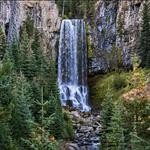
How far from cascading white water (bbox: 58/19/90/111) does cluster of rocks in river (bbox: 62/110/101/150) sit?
291 inches

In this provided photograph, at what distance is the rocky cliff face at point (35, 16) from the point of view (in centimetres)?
7071

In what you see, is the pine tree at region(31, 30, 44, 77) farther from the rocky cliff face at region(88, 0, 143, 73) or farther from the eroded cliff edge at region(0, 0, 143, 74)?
the rocky cliff face at region(88, 0, 143, 73)

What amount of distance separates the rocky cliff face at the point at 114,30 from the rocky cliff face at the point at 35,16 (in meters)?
6.71

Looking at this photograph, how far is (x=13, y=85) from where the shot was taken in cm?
4334

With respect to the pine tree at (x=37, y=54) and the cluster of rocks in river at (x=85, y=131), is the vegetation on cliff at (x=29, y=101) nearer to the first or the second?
the pine tree at (x=37, y=54)

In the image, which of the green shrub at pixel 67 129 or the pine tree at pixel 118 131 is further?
the green shrub at pixel 67 129

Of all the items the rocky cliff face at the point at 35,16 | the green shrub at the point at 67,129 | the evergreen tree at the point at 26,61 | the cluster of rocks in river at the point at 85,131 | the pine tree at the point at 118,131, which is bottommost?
the cluster of rocks in river at the point at 85,131

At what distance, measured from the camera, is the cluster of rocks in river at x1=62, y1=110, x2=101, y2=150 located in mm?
49447

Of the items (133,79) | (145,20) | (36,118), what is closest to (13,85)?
(36,118)

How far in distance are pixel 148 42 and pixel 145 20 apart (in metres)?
3.52

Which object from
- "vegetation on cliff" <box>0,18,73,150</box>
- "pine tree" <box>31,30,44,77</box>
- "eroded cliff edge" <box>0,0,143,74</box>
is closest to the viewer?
"vegetation on cliff" <box>0,18,73,150</box>

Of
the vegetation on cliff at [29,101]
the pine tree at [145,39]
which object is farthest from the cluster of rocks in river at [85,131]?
the pine tree at [145,39]

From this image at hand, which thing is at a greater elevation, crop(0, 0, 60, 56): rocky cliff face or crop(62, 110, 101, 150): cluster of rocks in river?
crop(0, 0, 60, 56): rocky cliff face

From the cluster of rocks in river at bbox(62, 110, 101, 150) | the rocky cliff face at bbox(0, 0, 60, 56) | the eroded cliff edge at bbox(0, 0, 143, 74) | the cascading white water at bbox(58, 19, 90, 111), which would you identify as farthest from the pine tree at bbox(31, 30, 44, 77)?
the cluster of rocks in river at bbox(62, 110, 101, 150)
